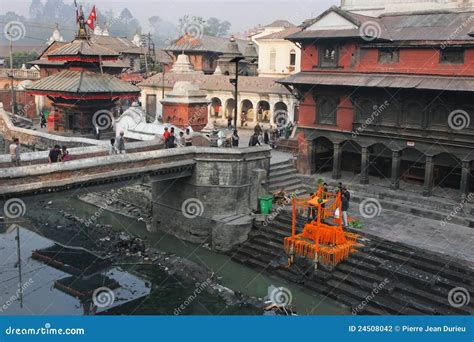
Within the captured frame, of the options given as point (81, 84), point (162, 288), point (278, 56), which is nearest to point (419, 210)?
point (162, 288)

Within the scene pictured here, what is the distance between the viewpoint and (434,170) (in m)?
26.6

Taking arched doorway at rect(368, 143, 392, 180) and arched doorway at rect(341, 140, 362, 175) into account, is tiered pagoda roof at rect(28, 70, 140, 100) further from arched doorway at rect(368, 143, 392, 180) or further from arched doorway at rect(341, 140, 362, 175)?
arched doorway at rect(368, 143, 392, 180)

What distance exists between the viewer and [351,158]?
99.5 ft

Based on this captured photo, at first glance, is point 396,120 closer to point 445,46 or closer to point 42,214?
point 445,46

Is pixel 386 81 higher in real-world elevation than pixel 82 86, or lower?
higher

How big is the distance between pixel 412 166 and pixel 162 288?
49.3 ft

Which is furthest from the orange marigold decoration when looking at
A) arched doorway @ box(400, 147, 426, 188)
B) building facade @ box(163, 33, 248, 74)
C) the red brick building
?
building facade @ box(163, 33, 248, 74)

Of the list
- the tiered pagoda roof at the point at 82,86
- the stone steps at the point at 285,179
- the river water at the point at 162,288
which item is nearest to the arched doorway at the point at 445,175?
the stone steps at the point at 285,179

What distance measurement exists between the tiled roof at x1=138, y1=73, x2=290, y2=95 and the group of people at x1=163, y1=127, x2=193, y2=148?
15169 millimetres

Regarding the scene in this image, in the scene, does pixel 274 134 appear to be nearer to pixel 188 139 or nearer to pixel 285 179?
pixel 285 179

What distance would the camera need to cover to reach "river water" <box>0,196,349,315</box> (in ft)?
60.0

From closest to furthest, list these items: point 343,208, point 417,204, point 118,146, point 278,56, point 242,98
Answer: point 343,208, point 118,146, point 417,204, point 242,98, point 278,56

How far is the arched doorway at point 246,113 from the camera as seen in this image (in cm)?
4359

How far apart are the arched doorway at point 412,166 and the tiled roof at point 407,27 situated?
560 centimetres
